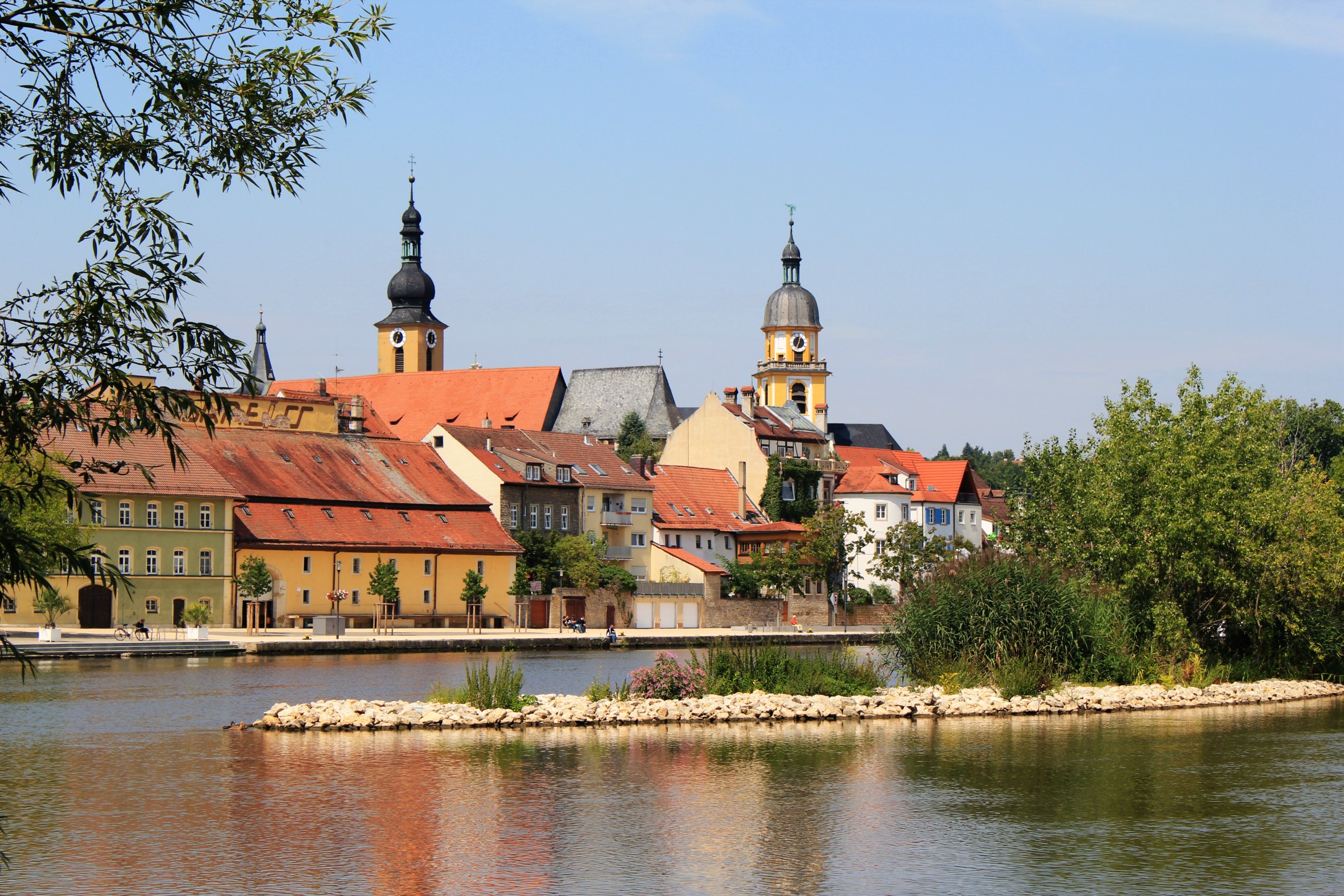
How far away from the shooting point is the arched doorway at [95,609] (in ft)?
220

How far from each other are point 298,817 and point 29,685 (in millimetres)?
24248

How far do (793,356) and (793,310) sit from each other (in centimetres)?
441

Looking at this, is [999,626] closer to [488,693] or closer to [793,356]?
[488,693]

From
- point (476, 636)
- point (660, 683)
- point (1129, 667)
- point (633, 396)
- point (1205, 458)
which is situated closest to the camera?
point (660, 683)

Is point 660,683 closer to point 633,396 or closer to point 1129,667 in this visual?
point 1129,667

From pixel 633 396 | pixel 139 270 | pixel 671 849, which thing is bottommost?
pixel 671 849

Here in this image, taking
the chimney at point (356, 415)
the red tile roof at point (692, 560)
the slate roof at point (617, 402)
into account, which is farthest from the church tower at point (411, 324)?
the red tile roof at point (692, 560)

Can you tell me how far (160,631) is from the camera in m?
67.2

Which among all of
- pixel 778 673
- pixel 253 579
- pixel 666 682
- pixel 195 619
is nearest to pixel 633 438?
pixel 253 579

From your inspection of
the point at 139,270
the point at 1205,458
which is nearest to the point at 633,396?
the point at 1205,458

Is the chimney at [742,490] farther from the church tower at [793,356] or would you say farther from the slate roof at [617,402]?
the church tower at [793,356]

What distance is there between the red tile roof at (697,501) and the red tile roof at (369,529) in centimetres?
1523

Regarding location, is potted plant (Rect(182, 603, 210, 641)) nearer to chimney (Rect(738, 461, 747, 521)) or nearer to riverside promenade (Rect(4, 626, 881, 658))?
riverside promenade (Rect(4, 626, 881, 658))

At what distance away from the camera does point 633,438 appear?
129 meters
